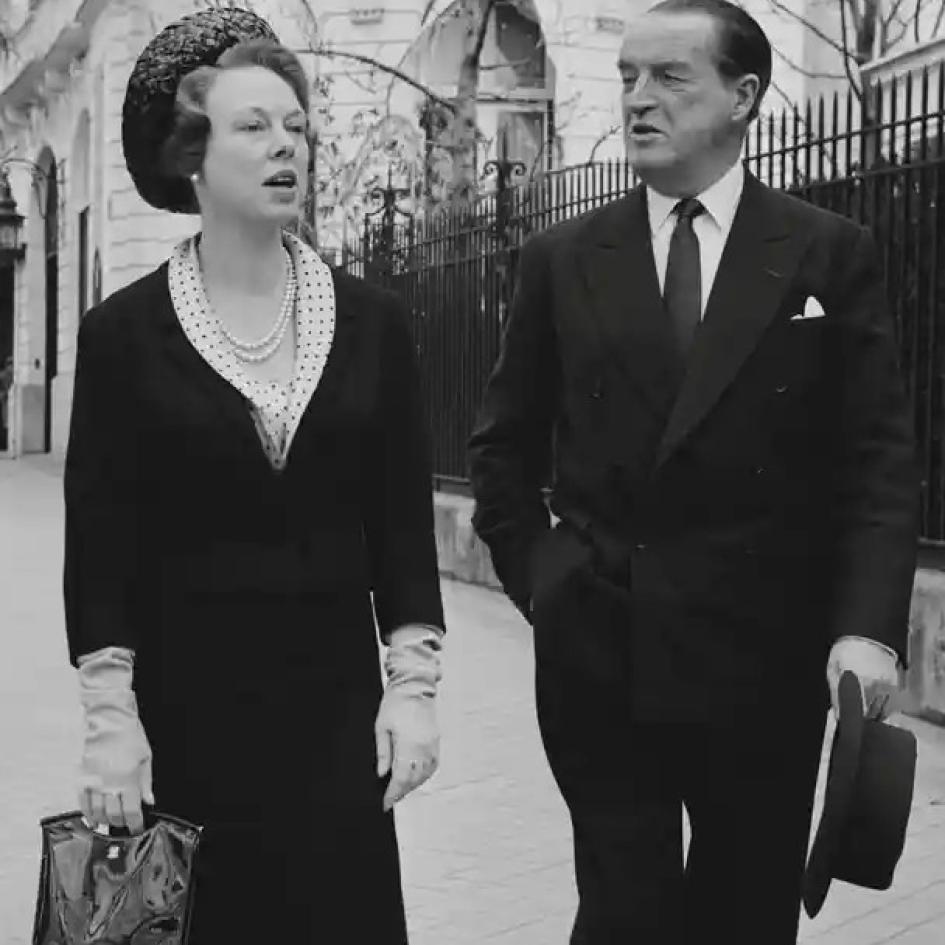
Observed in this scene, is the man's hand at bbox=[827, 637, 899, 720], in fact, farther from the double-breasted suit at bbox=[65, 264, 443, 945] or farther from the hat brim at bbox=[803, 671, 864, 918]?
the double-breasted suit at bbox=[65, 264, 443, 945]

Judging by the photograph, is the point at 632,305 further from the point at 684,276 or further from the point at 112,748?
the point at 112,748

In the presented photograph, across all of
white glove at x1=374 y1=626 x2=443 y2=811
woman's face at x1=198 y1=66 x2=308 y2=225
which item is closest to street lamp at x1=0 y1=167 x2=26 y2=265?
woman's face at x1=198 y1=66 x2=308 y2=225

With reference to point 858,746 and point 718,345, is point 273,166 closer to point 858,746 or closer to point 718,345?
point 718,345

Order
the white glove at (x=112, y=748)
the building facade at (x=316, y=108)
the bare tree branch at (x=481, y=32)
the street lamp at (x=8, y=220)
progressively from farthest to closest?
the street lamp at (x=8, y=220)
the building facade at (x=316, y=108)
the bare tree branch at (x=481, y=32)
the white glove at (x=112, y=748)

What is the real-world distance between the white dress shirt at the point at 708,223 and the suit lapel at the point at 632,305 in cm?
2

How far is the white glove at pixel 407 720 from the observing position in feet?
11.1

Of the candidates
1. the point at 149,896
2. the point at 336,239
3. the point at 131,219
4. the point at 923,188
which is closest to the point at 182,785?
the point at 149,896

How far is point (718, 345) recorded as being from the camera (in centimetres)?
362

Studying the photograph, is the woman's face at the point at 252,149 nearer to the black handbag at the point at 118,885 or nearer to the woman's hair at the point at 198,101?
the woman's hair at the point at 198,101

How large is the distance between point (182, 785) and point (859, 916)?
294 cm

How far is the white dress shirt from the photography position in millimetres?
3713

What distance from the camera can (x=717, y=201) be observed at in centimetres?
372

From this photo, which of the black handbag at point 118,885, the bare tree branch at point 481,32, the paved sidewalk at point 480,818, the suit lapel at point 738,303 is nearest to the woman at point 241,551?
the black handbag at point 118,885

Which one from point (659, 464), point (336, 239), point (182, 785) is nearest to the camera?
point (182, 785)
